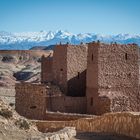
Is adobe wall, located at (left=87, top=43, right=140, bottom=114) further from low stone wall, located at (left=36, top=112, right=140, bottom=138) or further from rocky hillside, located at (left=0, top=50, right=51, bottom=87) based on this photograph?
rocky hillside, located at (left=0, top=50, right=51, bottom=87)

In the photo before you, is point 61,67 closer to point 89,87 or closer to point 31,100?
point 89,87

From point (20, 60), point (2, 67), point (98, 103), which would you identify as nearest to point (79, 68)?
point (98, 103)

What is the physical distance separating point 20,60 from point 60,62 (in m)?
72.0

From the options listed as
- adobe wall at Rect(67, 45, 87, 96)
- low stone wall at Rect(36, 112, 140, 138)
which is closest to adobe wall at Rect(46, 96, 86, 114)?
adobe wall at Rect(67, 45, 87, 96)

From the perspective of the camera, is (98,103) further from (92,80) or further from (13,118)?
(13,118)

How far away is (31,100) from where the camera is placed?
1075 inches

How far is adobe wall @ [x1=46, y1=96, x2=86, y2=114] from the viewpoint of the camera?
90.8ft

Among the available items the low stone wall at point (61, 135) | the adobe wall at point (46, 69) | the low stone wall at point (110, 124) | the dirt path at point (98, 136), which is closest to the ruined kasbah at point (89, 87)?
the adobe wall at point (46, 69)

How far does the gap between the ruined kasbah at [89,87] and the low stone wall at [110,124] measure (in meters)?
3.19

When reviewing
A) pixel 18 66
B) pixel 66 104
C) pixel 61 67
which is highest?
pixel 61 67

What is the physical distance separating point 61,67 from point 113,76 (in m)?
3.30

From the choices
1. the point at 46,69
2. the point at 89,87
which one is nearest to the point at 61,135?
the point at 89,87

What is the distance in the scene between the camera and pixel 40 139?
43.3ft

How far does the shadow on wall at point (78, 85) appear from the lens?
29.0 metres
